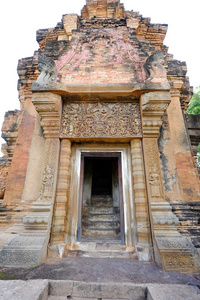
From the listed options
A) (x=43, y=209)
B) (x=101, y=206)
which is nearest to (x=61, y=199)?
(x=43, y=209)

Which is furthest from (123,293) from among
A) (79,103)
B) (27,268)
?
(79,103)

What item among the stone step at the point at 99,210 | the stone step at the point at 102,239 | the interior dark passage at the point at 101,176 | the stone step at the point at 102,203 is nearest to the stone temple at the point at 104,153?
the stone step at the point at 102,239

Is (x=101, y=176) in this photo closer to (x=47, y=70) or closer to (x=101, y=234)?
(x=101, y=234)

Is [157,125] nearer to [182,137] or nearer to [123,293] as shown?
[182,137]

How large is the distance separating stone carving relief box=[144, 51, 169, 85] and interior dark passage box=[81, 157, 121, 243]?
118 inches

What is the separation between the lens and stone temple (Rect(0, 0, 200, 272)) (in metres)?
3.20

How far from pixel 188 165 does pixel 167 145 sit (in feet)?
2.28

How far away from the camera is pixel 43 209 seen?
3303 mm

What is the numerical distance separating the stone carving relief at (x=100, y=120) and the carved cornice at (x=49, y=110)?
19 cm

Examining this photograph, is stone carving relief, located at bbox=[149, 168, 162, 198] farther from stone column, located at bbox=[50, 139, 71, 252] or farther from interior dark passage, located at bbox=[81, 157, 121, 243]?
stone column, located at bbox=[50, 139, 71, 252]

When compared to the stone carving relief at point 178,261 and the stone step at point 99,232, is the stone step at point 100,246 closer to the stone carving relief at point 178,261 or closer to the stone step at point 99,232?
the stone carving relief at point 178,261

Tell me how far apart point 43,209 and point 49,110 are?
7.26 feet

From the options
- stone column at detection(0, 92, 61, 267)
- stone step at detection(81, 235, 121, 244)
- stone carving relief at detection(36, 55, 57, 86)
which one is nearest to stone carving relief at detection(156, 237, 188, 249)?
stone step at detection(81, 235, 121, 244)

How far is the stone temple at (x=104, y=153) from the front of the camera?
3.20 metres
